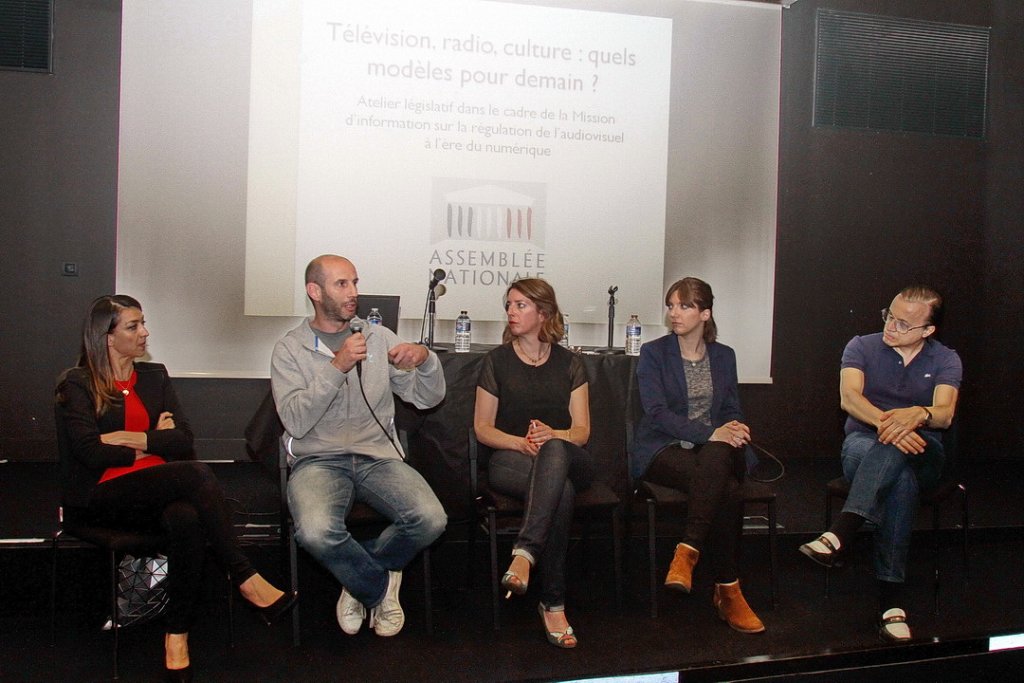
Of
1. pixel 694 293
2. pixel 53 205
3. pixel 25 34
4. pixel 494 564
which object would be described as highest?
pixel 25 34

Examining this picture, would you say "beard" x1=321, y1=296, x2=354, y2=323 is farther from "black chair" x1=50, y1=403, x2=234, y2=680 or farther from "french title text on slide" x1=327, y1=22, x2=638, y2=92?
"french title text on slide" x1=327, y1=22, x2=638, y2=92

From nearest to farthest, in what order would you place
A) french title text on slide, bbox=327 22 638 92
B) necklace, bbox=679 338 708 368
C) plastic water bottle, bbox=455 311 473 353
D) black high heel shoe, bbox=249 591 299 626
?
1. black high heel shoe, bbox=249 591 299 626
2. necklace, bbox=679 338 708 368
3. plastic water bottle, bbox=455 311 473 353
4. french title text on slide, bbox=327 22 638 92

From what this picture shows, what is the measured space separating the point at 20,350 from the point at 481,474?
2801 mm

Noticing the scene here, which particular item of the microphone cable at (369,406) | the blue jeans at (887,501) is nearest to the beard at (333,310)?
the microphone cable at (369,406)

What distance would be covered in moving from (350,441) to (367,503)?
9.2 inches

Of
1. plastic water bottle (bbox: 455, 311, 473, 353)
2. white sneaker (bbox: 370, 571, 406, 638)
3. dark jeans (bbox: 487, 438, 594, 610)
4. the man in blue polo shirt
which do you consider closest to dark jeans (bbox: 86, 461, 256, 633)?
white sneaker (bbox: 370, 571, 406, 638)

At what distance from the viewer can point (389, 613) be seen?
113 inches

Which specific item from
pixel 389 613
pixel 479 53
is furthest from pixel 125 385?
pixel 479 53

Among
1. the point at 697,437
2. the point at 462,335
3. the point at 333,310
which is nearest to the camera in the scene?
the point at 333,310

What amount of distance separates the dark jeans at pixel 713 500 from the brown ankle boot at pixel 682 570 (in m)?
0.03

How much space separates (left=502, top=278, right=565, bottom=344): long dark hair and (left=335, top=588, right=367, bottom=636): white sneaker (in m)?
1.12

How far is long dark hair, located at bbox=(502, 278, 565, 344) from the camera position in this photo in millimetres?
3221

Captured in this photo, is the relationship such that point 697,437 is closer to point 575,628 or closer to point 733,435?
point 733,435

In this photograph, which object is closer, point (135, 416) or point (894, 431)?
point (135, 416)
